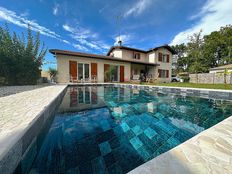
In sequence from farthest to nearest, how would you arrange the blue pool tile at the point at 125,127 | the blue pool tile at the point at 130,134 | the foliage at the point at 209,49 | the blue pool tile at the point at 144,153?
1. the foliage at the point at 209,49
2. the blue pool tile at the point at 125,127
3. the blue pool tile at the point at 130,134
4. the blue pool tile at the point at 144,153

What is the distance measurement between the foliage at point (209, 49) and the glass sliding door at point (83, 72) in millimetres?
20533

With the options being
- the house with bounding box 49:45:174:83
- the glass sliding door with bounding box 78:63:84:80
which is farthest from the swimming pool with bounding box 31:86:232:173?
the glass sliding door with bounding box 78:63:84:80

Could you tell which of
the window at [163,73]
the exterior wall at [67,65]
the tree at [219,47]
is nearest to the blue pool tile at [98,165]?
the exterior wall at [67,65]

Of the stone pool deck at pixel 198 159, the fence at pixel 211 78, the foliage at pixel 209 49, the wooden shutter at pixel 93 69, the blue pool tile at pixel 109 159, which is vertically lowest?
the blue pool tile at pixel 109 159

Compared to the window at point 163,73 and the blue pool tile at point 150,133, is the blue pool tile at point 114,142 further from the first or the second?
the window at point 163,73

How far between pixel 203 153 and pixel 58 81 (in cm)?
1203

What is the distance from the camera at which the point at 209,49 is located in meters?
24.8

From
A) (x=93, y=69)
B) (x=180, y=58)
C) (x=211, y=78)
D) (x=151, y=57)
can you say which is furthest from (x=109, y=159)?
(x=180, y=58)

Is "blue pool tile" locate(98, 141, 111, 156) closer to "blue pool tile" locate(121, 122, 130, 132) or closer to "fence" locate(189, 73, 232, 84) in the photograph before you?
"blue pool tile" locate(121, 122, 130, 132)

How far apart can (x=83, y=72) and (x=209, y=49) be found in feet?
89.4

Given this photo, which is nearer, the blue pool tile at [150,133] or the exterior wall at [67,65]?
the blue pool tile at [150,133]

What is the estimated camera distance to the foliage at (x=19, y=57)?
8227 millimetres

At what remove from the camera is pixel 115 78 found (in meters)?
14.6

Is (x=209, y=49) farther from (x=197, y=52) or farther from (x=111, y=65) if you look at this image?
(x=111, y=65)
